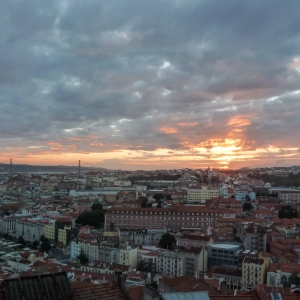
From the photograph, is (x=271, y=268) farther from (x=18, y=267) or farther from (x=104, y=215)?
(x=104, y=215)

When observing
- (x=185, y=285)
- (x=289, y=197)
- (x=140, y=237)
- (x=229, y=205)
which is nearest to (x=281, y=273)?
(x=185, y=285)

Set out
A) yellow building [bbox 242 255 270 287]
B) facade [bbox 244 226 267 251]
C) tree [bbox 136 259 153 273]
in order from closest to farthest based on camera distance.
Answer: yellow building [bbox 242 255 270 287]
tree [bbox 136 259 153 273]
facade [bbox 244 226 267 251]

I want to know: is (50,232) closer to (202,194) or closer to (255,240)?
(255,240)

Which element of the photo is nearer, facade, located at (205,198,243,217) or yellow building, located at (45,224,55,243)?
yellow building, located at (45,224,55,243)

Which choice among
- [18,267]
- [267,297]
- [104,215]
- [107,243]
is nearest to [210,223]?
[104,215]

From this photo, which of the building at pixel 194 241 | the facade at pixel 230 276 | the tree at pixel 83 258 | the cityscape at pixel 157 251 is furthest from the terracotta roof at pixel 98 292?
the tree at pixel 83 258

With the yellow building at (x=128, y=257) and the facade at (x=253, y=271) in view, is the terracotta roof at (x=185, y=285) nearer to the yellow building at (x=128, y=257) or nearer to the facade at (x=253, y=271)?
the facade at (x=253, y=271)

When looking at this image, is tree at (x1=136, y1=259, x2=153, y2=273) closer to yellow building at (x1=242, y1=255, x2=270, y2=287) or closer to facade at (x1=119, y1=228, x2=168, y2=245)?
yellow building at (x1=242, y1=255, x2=270, y2=287)

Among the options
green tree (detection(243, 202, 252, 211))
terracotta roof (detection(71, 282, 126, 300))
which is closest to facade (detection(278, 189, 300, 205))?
green tree (detection(243, 202, 252, 211))
